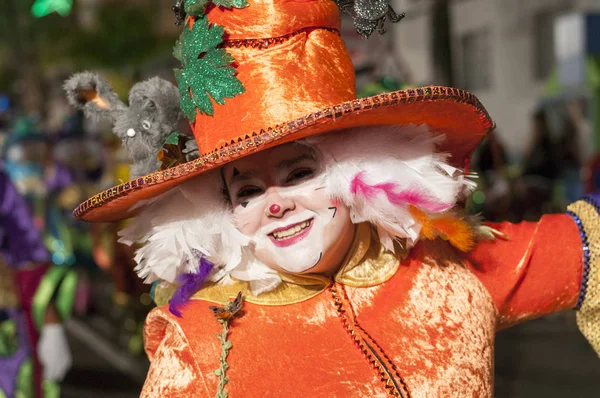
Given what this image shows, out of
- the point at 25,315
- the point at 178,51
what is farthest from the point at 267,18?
the point at 25,315

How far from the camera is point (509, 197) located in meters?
9.09

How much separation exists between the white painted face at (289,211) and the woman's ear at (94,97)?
2.02 feet

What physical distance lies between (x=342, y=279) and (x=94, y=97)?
1.10 m

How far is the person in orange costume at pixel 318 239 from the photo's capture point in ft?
8.13

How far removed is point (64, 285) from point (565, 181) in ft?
21.0

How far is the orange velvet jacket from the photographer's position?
247cm

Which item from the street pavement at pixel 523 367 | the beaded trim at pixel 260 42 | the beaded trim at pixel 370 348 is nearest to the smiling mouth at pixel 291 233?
the beaded trim at pixel 370 348

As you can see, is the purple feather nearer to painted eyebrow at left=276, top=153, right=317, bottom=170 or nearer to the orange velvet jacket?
the orange velvet jacket

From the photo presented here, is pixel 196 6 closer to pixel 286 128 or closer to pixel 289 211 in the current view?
pixel 286 128

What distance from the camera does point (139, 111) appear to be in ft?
9.74

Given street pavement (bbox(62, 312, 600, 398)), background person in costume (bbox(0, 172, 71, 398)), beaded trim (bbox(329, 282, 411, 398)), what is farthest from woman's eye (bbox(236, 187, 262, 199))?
street pavement (bbox(62, 312, 600, 398))

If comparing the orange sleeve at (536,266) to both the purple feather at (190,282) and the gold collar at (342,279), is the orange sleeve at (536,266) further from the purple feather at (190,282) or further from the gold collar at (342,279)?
the purple feather at (190,282)

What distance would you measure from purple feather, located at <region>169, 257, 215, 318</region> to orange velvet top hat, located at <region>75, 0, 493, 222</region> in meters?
0.27

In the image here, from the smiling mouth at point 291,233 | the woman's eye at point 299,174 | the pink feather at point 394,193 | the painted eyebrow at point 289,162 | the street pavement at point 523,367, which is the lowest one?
the street pavement at point 523,367
